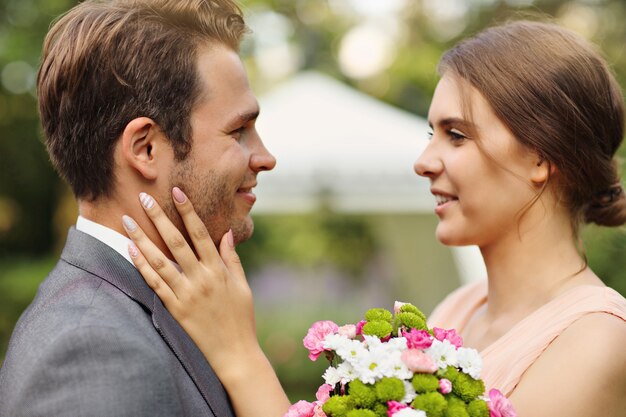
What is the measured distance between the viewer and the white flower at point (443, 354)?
2.37 metres

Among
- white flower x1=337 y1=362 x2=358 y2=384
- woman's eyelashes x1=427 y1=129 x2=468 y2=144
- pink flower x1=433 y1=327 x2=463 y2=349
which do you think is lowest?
white flower x1=337 y1=362 x2=358 y2=384

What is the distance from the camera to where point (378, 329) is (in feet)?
8.12

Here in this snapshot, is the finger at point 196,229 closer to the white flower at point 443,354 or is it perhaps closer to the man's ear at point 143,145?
the man's ear at point 143,145

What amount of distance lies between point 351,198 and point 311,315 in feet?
8.14

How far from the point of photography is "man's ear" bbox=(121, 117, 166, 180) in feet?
8.89

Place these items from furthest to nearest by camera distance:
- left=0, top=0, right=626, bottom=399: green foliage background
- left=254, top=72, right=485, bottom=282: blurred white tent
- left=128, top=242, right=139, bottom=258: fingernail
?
left=254, top=72, right=485, bottom=282: blurred white tent
left=0, top=0, right=626, bottom=399: green foliage background
left=128, top=242, right=139, bottom=258: fingernail

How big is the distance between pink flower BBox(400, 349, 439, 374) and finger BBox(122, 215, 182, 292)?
90cm

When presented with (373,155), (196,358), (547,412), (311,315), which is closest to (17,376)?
(196,358)

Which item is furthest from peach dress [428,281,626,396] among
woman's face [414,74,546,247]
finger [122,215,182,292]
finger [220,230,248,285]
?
finger [122,215,182,292]

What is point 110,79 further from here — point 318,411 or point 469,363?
point 469,363

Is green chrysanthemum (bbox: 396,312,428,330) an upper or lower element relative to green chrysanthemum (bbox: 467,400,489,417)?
upper

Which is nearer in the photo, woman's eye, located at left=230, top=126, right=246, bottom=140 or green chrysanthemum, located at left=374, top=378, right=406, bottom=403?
green chrysanthemum, located at left=374, top=378, right=406, bottom=403

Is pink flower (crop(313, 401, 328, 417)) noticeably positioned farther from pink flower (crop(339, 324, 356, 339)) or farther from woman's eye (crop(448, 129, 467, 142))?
woman's eye (crop(448, 129, 467, 142))

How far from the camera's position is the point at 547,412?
2.81 m
